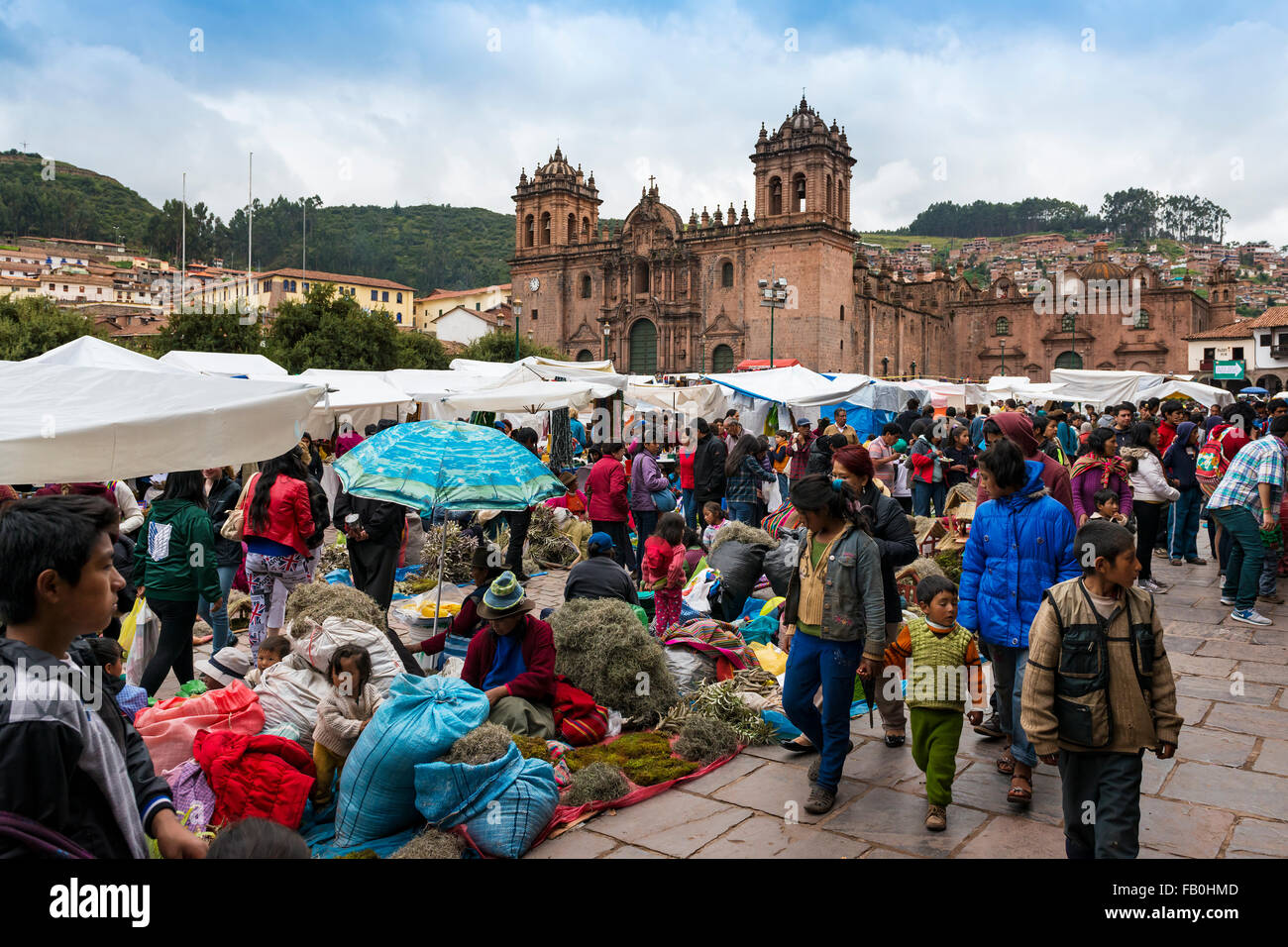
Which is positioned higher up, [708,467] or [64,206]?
[64,206]

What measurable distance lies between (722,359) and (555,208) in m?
15.6

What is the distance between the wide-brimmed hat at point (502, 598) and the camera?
472cm

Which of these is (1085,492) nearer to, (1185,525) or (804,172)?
(1185,525)

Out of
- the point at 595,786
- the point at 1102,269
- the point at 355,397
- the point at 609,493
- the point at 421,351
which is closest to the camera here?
the point at 595,786

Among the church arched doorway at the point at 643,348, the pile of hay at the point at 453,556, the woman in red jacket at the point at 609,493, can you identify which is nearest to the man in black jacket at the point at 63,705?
the woman in red jacket at the point at 609,493

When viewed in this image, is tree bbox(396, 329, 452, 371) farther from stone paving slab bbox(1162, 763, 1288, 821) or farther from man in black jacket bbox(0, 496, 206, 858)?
man in black jacket bbox(0, 496, 206, 858)

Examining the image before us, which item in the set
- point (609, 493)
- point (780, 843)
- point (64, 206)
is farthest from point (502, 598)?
point (64, 206)

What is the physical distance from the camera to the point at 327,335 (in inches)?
1401

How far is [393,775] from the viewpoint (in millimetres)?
3854

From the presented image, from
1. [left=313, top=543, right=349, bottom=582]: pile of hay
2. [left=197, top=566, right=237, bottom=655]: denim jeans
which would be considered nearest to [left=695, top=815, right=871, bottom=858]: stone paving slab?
[left=197, top=566, right=237, bottom=655]: denim jeans

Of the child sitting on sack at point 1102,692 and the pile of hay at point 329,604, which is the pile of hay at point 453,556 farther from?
the child sitting on sack at point 1102,692

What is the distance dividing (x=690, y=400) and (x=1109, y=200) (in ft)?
573

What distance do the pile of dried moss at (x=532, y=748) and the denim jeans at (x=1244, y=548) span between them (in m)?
6.22
